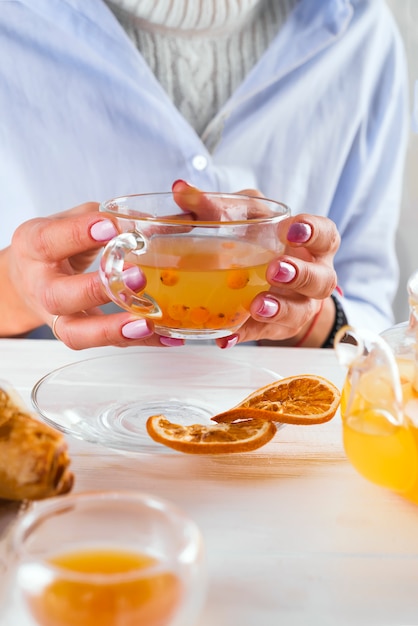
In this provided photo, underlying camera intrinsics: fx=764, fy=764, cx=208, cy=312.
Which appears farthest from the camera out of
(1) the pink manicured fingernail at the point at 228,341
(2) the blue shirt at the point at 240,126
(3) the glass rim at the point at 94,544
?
(2) the blue shirt at the point at 240,126

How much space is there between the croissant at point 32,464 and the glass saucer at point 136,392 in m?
0.12

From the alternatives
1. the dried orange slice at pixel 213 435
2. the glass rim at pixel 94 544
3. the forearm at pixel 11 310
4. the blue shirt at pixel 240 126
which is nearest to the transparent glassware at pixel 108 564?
the glass rim at pixel 94 544

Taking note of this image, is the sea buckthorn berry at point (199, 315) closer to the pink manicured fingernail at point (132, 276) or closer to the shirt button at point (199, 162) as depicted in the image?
the pink manicured fingernail at point (132, 276)

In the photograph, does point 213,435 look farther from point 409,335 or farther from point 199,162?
point 199,162

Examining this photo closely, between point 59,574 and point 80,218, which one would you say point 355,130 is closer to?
point 80,218

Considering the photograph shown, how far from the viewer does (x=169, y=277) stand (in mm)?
739

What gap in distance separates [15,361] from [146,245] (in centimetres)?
33

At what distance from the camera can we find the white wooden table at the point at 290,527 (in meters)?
0.48

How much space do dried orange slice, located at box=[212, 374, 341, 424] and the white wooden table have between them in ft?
0.10

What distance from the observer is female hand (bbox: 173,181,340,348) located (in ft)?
2.71

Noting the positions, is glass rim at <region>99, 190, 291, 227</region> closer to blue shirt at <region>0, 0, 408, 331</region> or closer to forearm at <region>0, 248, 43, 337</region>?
forearm at <region>0, 248, 43, 337</region>

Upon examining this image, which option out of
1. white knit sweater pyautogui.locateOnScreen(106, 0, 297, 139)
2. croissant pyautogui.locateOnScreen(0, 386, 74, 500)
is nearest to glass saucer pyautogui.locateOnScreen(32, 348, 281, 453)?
croissant pyautogui.locateOnScreen(0, 386, 74, 500)

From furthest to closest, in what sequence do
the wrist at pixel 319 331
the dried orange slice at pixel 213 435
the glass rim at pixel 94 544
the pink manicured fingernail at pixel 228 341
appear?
the wrist at pixel 319 331
the pink manicured fingernail at pixel 228 341
the dried orange slice at pixel 213 435
the glass rim at pixel 94 544

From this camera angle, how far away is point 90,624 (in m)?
0.40
